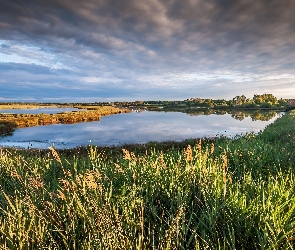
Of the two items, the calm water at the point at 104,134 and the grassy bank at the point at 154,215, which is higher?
the grassy bank at the point at 154,215

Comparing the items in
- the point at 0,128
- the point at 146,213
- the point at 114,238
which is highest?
the point at 114,238

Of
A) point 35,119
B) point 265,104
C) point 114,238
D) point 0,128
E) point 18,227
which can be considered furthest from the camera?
point 265,104

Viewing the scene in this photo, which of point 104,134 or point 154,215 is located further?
point 104,134

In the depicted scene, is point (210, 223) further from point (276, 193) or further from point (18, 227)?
point (18, 227)

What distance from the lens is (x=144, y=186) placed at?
585cm

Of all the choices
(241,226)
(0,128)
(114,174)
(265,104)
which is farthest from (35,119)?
(265,104)

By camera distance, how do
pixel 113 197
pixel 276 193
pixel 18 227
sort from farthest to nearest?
pixel 113 197, pixel 276 193, pixel 18 227

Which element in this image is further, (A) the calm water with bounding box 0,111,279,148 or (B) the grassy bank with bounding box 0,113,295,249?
(A) the calm water with bounding box 0,111,279,148

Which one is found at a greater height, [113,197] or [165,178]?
[165,178]

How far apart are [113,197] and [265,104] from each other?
16638 centimetres

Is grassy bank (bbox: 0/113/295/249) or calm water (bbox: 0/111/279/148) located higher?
grassy bank (bbox: 0/113/295/249)

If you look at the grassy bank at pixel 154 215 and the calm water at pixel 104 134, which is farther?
the calm water at pixel 104 134

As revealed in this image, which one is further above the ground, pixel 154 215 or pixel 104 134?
pixel 154 215

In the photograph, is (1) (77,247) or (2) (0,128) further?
(2) (0,128)
